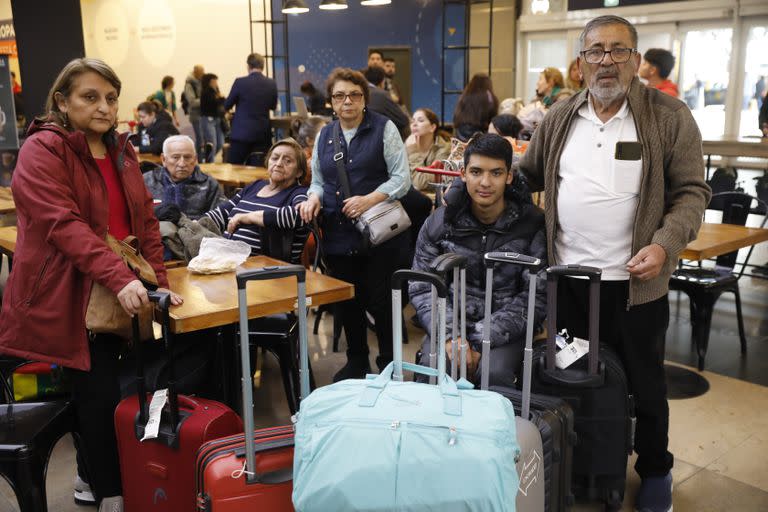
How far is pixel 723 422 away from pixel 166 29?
44.3 feet

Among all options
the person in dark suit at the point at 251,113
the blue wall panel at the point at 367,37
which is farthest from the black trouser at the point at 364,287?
the blue wall panel at the point at 367,37

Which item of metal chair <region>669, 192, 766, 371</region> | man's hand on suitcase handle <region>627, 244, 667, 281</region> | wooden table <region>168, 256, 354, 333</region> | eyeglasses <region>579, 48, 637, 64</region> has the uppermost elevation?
eyeglasses <region>579, 48, 637, 64</region>

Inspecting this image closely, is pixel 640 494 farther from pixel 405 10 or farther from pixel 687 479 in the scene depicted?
pixel 405 10

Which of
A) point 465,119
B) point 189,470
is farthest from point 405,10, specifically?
point 189,470

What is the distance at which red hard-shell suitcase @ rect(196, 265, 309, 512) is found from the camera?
1.79 metres

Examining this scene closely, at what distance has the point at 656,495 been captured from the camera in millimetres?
2531

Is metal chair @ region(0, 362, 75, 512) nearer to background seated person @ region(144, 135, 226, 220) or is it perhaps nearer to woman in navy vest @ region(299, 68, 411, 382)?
woman in navy vest @ region(299, 68, 411, 382)

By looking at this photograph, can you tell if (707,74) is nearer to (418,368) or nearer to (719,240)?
(719,240)

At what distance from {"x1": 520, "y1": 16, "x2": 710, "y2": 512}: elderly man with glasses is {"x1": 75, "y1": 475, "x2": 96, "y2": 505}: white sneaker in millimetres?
1870

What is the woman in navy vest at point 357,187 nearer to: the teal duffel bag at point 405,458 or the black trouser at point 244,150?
the teal duffel bag at point 405,458

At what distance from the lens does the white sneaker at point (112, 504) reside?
2.40m

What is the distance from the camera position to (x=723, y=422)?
10.9ft

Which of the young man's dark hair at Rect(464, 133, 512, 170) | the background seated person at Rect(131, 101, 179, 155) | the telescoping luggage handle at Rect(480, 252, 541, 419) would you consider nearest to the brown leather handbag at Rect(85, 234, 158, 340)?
the telescoping luggage handle at Rect(480, 252, 541, 419)

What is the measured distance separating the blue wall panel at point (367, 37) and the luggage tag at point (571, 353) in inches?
448
